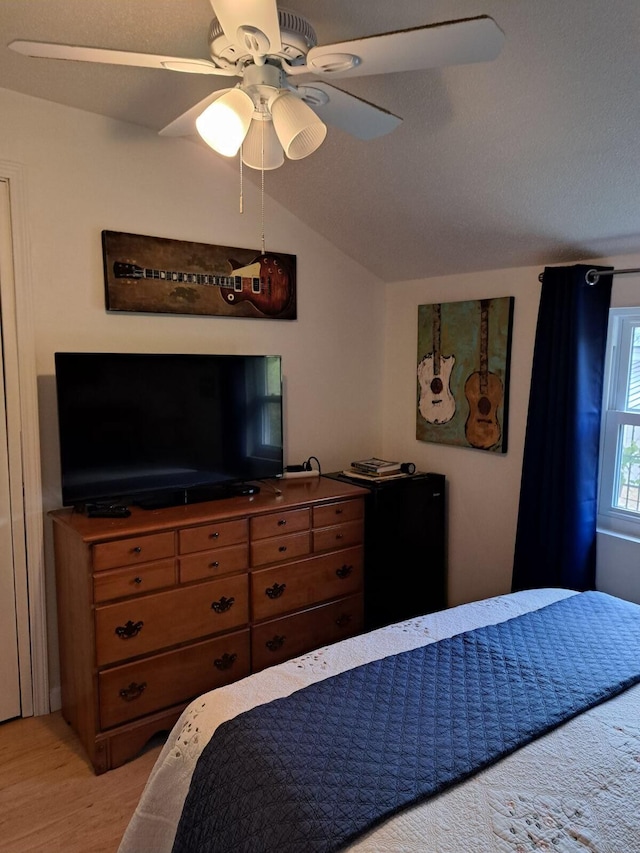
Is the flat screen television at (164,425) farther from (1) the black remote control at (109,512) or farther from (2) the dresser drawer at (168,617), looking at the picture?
(2) the dresser drawer at (168,617)

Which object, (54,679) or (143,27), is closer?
(143,27)

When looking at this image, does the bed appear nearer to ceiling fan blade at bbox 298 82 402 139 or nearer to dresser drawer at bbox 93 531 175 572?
dresser drawer at bbox 93 531 175 572

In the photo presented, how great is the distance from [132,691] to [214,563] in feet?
1.79

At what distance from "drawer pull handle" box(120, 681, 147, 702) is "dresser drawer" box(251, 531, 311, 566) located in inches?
24.3

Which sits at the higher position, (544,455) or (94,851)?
(544,455)

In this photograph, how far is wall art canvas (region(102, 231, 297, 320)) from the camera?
2.60 meters

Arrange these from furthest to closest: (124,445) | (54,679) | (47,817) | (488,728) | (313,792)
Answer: (54,679), (124,445), (47,817), (488,728), (313,792)

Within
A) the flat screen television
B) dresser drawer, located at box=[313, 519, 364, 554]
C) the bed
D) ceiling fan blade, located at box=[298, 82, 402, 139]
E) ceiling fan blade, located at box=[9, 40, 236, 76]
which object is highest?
ceiling fan blade, located at box=[9, 40, 236, 76]

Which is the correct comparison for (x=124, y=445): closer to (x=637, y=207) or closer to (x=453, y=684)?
(x=453, y=684)

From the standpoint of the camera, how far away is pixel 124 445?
7.97 ft

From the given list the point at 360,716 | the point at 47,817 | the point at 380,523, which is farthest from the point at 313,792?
the point at 380,523

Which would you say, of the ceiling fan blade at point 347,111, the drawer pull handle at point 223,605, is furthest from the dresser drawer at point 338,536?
the ceiling fan blade at point 347,111

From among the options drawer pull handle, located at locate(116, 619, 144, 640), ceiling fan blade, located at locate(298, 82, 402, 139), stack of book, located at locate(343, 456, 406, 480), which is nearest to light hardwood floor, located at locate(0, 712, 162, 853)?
drawer pull handle, located at locate(116, 619, 144, 640)

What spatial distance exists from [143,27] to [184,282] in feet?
3.59
